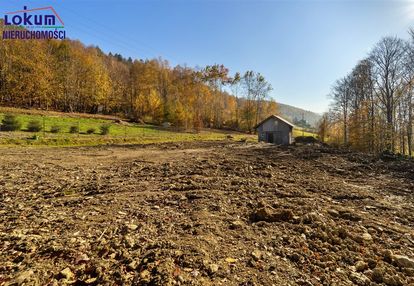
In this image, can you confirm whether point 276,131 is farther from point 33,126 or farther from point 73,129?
point 33,126

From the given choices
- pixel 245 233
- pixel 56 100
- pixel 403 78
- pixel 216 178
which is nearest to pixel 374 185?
pixel 216 178

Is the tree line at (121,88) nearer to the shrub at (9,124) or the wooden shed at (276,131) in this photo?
the wooden shed at (276,131)

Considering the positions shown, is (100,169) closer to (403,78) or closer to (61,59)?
(403,78)

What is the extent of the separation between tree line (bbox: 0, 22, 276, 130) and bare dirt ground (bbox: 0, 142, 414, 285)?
3935 cm

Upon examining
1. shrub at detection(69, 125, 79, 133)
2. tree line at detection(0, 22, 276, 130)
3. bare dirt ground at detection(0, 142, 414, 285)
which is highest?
tree line at detection(0, 22, 276, 130)

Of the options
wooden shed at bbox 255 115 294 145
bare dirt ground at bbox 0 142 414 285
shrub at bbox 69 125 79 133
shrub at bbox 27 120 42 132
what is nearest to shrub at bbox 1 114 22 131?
shrub at bbox 27 120 42 132

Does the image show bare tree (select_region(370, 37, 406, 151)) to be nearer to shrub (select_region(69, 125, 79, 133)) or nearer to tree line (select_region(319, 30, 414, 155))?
tree line (select_region(319, 30, 414, 155))

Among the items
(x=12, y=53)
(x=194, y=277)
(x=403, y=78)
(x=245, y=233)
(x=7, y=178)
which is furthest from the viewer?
(x=12, y=53)

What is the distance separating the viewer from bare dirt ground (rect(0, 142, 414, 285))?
261 cm

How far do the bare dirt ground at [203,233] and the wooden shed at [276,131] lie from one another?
2764 cm

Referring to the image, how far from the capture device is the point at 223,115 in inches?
2432

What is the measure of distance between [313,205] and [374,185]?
12.9 ft

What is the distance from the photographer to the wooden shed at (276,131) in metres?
33.8

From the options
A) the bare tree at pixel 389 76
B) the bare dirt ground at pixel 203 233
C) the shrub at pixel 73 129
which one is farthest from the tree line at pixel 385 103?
the shrub at pixel 73 129
